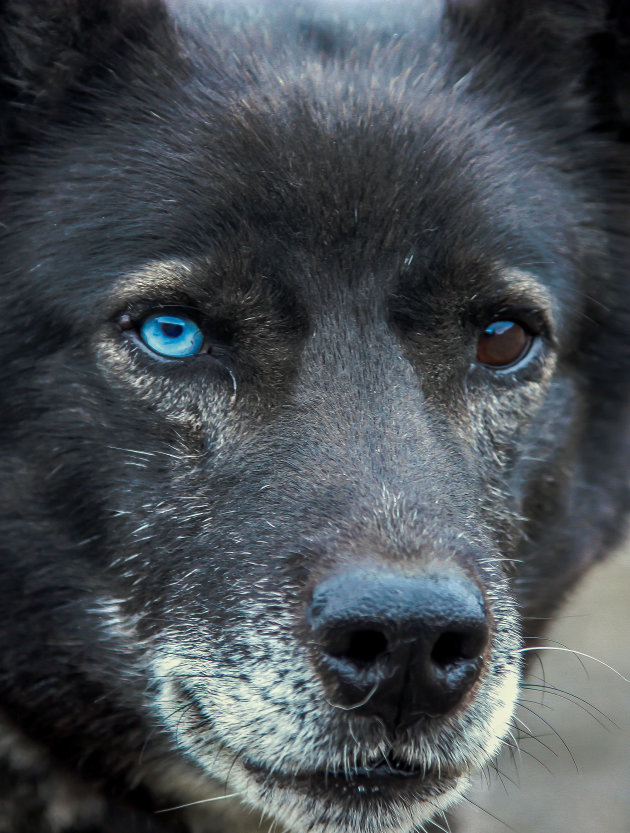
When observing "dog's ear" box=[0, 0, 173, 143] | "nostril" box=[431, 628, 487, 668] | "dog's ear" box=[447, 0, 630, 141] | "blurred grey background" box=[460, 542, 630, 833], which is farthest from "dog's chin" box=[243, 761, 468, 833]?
"dog's ear" box=[447, 0, 630, 141]

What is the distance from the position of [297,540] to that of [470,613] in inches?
15.8

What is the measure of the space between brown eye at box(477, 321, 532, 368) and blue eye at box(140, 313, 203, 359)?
2.47ft

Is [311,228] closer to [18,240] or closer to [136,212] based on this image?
[136,212]

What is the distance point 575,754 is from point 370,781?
2891 mm

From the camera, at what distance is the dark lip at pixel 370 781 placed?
92.6 inches

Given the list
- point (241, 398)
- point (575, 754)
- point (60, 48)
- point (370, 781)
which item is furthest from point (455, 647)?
point (575, 754)

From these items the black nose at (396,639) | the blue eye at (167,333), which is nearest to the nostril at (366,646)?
the black nose at (396,639)

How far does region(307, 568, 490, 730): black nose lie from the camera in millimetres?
2121

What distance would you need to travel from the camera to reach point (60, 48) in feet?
8.86

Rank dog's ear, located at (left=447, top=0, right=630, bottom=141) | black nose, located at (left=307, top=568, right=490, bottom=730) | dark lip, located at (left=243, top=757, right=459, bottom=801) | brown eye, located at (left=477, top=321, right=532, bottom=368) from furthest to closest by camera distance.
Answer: dog's ear, located at (left=447, top=0, right=630, bottom=141) → brown eye, located at (left=477, top=321, right=532, bottom=368) → dark lip, located at (left=243, top=757, right=459, bottom=801) → black nose, located at (left=307, top=568, right=490, bottom=730)

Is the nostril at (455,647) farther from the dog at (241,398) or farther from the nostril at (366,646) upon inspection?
the nostril at (366,646)

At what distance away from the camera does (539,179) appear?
296cm

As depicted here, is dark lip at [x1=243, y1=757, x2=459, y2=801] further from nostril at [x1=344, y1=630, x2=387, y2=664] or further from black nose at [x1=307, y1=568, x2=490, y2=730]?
nostril at [x1=344, y1=630, x2=387, y2=664]

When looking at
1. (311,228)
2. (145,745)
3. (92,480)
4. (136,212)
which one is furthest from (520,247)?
(145,745)
